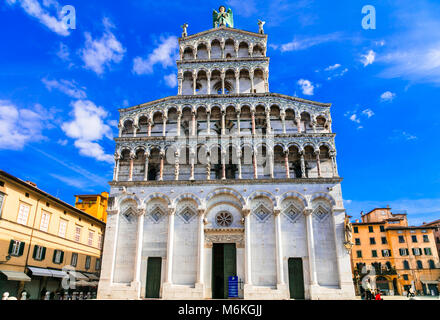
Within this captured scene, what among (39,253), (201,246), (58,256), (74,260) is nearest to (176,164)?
(201,246)

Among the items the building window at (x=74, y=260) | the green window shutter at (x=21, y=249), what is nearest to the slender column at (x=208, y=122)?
the green window shutter at (x=21, y=249)

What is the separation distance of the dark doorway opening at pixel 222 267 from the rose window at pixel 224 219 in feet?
5.10

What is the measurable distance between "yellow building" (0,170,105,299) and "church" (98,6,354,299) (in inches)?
253

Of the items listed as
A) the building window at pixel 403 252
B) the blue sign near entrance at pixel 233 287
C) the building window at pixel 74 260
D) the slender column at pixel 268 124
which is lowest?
the blue sign near entrance at pixel 233 287

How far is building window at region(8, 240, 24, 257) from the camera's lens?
21828mm

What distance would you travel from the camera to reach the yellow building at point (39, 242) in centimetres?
2164

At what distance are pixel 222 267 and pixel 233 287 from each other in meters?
1.69

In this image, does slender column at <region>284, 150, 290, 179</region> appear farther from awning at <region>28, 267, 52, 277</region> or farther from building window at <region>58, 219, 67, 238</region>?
building window at <region>58, 219, 67, 238</region>

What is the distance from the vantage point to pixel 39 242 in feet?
82.4

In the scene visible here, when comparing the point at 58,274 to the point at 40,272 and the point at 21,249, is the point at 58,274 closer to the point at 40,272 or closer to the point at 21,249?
the point at 40,272

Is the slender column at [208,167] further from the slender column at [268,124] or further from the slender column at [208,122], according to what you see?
the slender column at [268,124]
